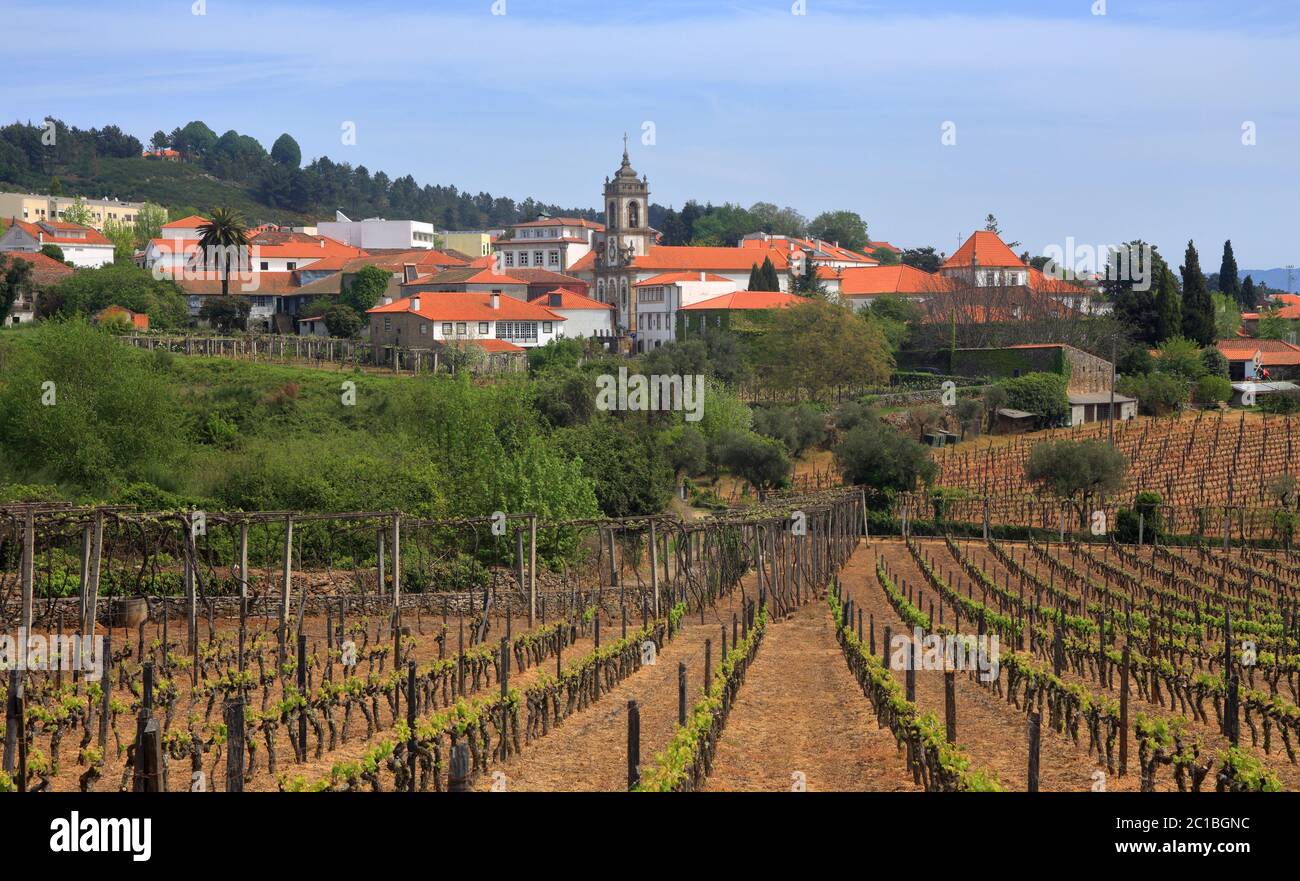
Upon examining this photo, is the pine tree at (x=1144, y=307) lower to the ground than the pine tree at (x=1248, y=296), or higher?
lower

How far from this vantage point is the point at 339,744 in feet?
51.6

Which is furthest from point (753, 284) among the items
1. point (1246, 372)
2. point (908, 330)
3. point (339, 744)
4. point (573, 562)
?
point (339, 744)

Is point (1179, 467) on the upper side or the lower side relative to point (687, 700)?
upper

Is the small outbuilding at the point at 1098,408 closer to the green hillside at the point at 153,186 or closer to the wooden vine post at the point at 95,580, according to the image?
the wooden vine post at the point at 95,580

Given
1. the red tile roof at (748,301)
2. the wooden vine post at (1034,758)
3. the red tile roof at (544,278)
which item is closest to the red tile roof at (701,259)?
the red tile roof at (544,278)

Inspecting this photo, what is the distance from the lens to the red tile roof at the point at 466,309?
241 feet

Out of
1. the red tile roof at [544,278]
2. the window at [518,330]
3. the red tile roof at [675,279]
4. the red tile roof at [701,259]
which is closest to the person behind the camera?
the window at [518,330]

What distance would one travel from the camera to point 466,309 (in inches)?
2940

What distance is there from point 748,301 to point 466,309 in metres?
20.8

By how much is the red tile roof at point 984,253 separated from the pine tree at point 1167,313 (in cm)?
2394

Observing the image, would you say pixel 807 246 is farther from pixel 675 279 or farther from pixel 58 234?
pixel 58 234

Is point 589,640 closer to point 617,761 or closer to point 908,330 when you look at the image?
point 617,761

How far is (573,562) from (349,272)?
5647 cm

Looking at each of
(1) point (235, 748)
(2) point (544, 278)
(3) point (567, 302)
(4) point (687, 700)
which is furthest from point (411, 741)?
(2) point (544, 278)
